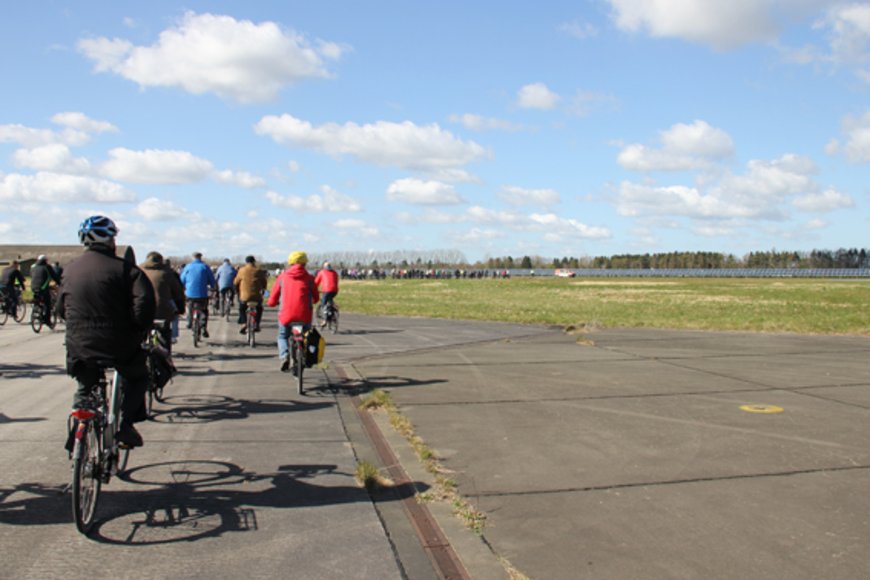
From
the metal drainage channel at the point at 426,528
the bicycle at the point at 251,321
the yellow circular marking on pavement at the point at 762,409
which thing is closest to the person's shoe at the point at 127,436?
the metal drainage channel at the point at 426,528

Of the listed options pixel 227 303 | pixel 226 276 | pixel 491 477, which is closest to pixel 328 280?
pixel 226 276

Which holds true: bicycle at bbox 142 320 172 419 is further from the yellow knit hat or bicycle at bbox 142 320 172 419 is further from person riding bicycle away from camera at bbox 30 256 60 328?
person riding bicycle away from camera at bbox 30 256 60 328

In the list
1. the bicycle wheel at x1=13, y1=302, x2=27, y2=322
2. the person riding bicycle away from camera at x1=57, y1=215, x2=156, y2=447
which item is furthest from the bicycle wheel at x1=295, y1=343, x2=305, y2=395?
the bicycle wheel at x1=13, y1=302, x2=27, y2=322

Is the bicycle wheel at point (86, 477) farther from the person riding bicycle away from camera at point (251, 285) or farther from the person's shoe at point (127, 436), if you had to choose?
the person riding bicycle away from camera at point (251, 285)

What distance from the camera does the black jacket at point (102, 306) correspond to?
501 centimetres

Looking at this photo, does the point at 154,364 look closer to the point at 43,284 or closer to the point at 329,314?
the point at 329,314

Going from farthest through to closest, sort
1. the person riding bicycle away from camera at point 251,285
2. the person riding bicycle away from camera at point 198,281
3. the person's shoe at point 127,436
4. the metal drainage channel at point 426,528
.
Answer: the person riding bicycle away from camera at point 251,285 < the person riding bicycle away from camera at point 198,281 < the person's shoe at point 127,436 < the metal drainage channel at point 426,528

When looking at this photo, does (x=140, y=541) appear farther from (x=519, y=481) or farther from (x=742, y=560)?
(x=742, y=560)

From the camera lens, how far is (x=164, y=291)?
10.3 m

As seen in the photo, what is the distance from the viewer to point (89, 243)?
5.18 m

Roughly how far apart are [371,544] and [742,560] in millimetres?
2126

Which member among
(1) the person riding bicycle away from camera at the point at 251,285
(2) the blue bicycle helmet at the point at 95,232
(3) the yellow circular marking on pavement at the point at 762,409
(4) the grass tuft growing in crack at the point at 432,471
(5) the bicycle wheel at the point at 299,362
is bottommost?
(4) the grass tuft growing in crack at the point at 432,471

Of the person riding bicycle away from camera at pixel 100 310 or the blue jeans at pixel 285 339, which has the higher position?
the person riding bicycle away from camera at pixel 100 310

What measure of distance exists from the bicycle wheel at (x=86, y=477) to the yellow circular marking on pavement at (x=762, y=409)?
6.89 meters
